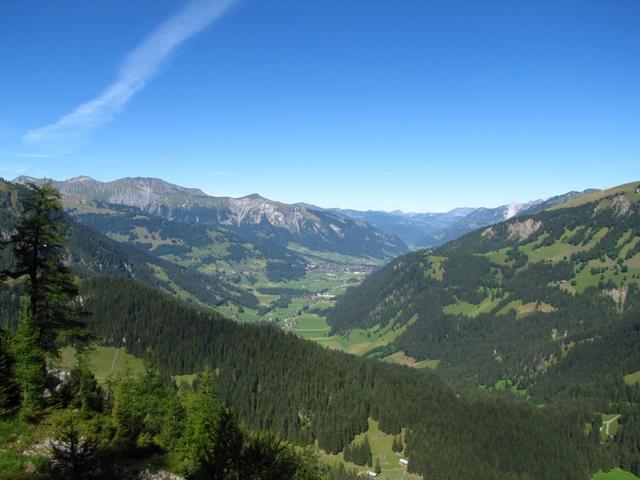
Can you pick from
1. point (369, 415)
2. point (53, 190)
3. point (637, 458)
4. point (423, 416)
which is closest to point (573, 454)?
point (637, 458)

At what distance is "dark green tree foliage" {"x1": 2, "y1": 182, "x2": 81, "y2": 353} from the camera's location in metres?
41.7

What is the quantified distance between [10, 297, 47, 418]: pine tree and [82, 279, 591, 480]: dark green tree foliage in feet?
352

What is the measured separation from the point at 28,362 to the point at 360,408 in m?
132

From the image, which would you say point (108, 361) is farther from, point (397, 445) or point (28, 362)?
point (28, 362)

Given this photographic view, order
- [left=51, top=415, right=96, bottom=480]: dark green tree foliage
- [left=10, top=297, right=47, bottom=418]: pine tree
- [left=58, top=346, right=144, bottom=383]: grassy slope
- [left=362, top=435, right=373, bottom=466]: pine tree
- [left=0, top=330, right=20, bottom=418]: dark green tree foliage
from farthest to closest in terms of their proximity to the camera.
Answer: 1. [left=58, top=346, right=144, bottom=383]: grassy slope
2. [left=362, top=435, right=373, bottom=466]: pine tree
3. [left=10, top=297, right=47, bottom=418]: pine tree
4. [left=0, top=330, right=20, bottom=418]: dark green tree foliage
5. [left=51, top=415, right=96, bottom=480]: dark green tree foliage

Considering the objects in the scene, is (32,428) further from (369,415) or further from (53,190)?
(369,415)

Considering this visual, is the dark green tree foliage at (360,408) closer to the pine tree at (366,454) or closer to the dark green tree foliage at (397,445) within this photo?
the dark green tree foliage at (397,445)

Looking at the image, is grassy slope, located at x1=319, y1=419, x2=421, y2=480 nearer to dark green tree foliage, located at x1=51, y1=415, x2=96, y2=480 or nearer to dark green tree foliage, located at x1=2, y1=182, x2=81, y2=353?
dark green tree foliage, located at x1=2, y1=182, x2=81, y2=353

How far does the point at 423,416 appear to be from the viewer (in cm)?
16050

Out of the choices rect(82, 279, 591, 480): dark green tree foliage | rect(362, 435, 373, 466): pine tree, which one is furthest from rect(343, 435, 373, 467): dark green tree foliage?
rect(82, 279, 591, 480): dark green tree foliage

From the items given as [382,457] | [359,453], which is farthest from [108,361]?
[382,457]

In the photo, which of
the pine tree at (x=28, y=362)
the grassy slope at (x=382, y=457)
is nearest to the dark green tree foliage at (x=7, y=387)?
the pine tree at (x=28, y=362)

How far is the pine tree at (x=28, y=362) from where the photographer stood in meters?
40.9

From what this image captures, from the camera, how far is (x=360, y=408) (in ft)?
521
